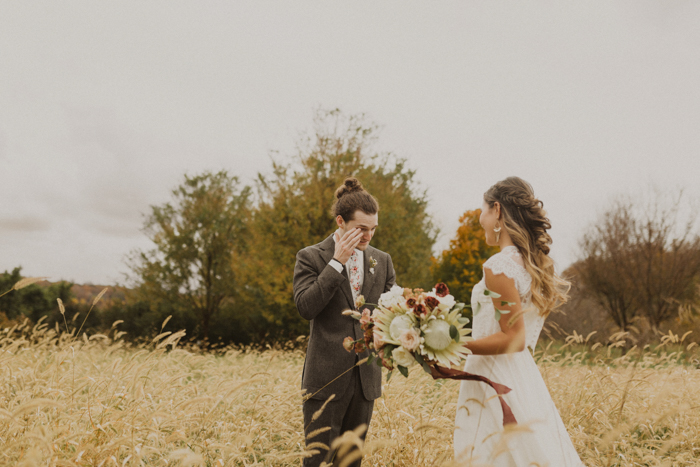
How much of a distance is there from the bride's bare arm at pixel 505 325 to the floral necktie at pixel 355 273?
40.2 inches

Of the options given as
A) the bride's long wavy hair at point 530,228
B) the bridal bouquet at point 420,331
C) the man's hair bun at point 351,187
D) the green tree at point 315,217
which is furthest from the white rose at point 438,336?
the green tree at point 315,217

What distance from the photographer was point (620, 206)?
15664 millimetres

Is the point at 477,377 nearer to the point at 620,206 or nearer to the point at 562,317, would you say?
the point at 562,317

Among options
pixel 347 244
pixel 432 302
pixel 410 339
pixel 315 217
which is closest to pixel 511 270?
pixel 432 302

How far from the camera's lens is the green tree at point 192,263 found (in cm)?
1421

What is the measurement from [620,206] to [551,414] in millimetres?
16151

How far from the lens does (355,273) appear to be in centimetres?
310

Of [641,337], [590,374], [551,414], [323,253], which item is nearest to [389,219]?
[590,374]

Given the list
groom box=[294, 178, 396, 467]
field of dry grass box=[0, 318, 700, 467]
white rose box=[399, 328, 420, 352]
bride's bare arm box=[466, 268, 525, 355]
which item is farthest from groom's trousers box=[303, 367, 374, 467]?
bride's bare arm box=[466, 268, 525, 355]

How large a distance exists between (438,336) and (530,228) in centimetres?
101

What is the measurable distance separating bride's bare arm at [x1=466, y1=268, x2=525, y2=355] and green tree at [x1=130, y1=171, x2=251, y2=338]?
12635 mm

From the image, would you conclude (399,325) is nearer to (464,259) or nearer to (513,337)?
(513,337)

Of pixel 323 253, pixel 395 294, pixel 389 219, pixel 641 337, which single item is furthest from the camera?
pixel 641 337

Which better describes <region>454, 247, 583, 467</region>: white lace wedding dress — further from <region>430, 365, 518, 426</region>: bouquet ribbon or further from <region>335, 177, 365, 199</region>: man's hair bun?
<region>335, 177, 365, 199</region>: man's hair bun
